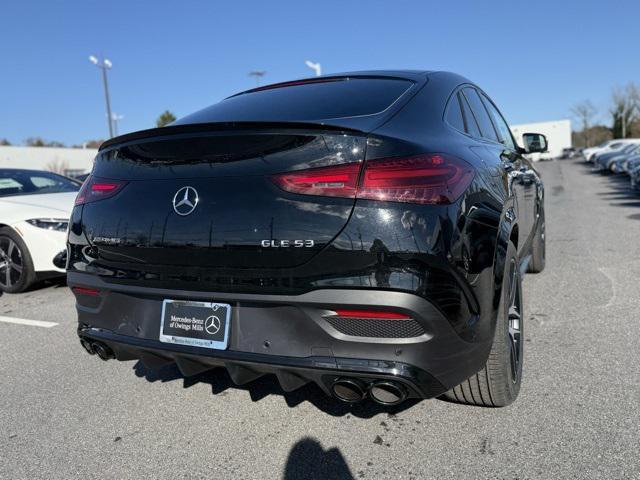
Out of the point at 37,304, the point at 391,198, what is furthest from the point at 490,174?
the point at 37,304

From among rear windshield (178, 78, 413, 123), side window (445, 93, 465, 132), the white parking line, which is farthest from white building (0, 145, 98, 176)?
side window (445, 93, 465, 132)

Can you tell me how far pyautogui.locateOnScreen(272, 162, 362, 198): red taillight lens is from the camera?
6.09 ft

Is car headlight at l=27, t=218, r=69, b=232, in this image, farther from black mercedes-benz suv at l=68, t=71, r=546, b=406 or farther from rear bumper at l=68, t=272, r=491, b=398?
rear bumper at l=68, t=272, r=491, b=398

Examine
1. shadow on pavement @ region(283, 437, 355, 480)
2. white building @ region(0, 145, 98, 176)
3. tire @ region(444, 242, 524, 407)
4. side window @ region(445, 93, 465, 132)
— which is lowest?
shadow on pavement @ region(283, 437, 355, 480)

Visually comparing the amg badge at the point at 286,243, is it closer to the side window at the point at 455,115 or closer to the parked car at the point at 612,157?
the side window at the point at 455,115

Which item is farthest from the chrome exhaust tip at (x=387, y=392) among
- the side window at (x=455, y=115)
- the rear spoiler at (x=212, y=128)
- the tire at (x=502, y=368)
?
the side window at (x=455, y=115)

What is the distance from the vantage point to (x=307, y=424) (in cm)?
246

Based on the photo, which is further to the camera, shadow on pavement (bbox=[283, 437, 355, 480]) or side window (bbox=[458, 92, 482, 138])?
side window (bbox=[458, 92, 482, 138])

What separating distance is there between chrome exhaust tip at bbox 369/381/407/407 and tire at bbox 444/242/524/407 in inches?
21.0

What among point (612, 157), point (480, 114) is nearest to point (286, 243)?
point (480, 114)

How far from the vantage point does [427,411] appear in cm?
253

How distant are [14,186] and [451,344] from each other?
19.2 feet

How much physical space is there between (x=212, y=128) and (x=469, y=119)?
1.48 metres

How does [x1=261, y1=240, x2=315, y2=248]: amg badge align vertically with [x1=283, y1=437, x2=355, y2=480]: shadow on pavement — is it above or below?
above
